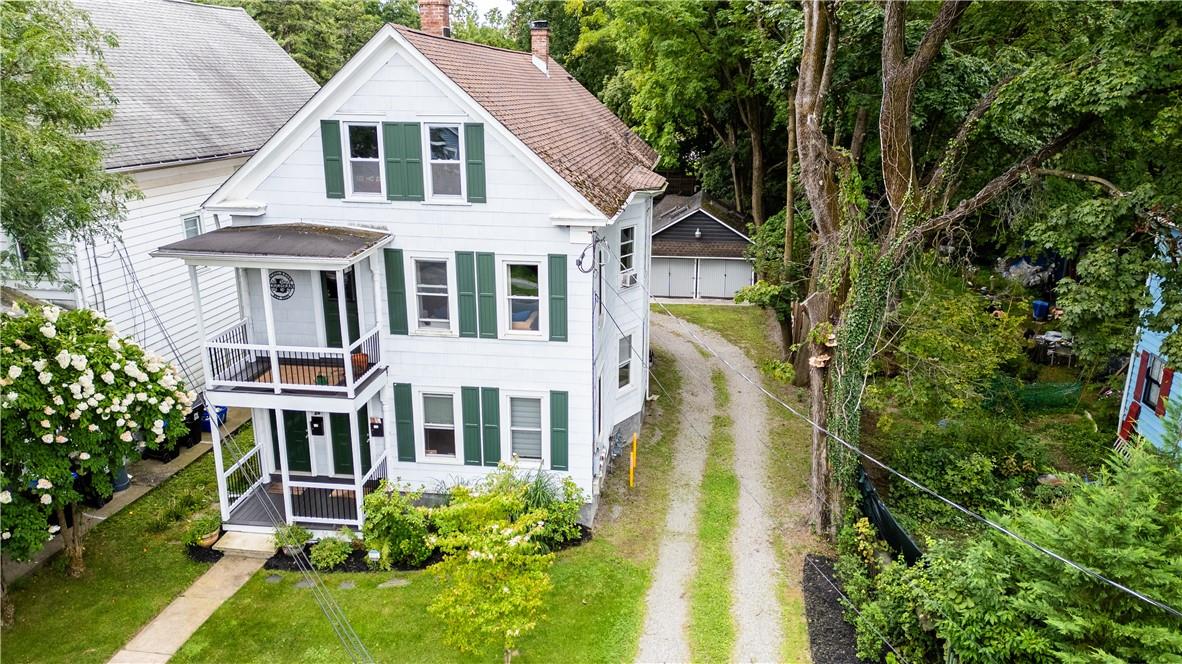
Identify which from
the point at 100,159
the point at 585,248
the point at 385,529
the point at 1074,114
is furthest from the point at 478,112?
the point at 1074,114

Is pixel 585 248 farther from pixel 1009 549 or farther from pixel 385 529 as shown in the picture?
pixel 1009 549

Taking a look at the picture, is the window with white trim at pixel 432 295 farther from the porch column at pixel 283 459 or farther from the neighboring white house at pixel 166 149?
the neighboring white house at pixel 166 149

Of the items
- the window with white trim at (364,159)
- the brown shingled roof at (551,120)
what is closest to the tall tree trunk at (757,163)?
the brown shingled roof at (551,120)

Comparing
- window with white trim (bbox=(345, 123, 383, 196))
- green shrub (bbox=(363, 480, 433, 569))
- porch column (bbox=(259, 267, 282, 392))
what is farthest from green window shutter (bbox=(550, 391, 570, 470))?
window with white trim (bbox=(345, 123, 383, 196))

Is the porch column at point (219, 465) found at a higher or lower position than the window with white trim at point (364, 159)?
lower

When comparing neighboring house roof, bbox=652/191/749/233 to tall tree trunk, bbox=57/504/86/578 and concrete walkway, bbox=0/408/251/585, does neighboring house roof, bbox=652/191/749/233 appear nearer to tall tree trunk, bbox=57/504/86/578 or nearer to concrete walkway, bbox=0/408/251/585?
concrete walkway, bbox=0/408/251/585

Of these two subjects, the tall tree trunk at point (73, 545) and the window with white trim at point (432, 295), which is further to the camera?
the window with white trim at point (432, 295)
